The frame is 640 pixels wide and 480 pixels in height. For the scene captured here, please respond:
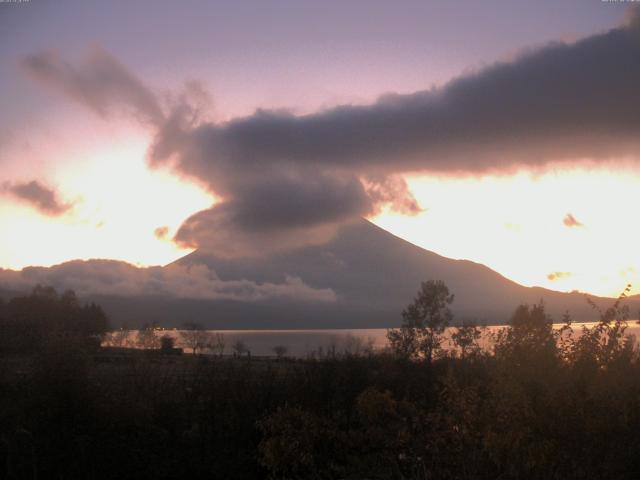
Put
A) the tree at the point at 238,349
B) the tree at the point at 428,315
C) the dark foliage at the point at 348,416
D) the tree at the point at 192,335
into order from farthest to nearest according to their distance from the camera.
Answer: the tree at the point at 192,335
the tree at the point at 428,315
the tree at the point at 238,349
the dark foliage at the point at 348,416

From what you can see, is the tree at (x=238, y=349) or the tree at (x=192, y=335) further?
the tree at (x=192, y=335)

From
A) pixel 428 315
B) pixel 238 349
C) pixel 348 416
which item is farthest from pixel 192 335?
pixel 348 416

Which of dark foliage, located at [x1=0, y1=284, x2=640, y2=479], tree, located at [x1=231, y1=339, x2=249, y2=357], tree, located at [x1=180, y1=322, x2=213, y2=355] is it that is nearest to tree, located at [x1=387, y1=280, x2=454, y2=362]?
tree, located at [x1=231, y1=339, x2=249, y2=357]

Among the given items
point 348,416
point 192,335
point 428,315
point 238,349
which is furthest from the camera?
point 192,335

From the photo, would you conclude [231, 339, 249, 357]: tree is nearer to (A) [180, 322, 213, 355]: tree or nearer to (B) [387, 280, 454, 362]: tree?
(B) [387, 280, 454, 362]: tree

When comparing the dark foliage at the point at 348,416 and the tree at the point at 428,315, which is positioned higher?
the tree at the point at 428,315

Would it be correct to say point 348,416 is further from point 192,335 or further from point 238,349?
point 192,335

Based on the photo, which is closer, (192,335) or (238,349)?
(238,349)

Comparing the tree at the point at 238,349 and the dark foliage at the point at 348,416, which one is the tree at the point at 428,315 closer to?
the tree at the point at 238,349

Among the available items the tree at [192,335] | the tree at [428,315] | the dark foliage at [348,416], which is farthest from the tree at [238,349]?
the tree at [192,335]

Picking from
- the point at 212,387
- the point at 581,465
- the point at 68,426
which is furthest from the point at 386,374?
the point at 581,465

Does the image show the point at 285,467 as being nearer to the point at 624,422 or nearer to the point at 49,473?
the point at 624,422

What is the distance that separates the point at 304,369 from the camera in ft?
61.9

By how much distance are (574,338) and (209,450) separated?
31.6ft
